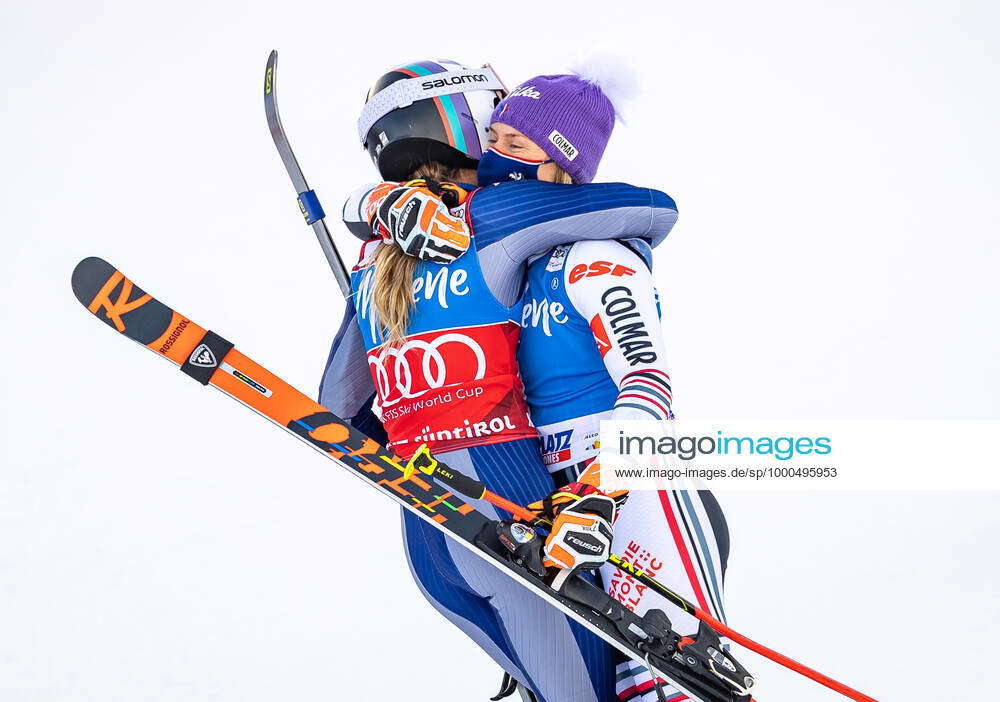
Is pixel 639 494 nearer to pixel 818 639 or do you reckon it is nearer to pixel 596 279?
pixel 596 279

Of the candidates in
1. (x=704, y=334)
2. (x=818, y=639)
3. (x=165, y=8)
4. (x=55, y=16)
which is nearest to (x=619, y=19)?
(x=704, y=334)

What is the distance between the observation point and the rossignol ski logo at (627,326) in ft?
5.97

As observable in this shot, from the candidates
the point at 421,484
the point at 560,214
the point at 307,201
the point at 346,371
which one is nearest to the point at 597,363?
the point at 560,214

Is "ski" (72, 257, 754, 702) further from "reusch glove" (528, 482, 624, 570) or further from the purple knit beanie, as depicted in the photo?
the purple knit beanie

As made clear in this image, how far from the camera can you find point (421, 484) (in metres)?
1.94

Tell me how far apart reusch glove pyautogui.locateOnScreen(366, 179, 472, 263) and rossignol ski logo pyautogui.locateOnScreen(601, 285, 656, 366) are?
→ 30 cm

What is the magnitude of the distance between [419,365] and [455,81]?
617 mm

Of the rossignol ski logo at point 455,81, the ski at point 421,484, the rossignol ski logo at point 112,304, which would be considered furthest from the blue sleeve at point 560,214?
the rossignol ski logo at point 112,304

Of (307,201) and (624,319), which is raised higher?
(307,201)

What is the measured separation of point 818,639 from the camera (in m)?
3.49

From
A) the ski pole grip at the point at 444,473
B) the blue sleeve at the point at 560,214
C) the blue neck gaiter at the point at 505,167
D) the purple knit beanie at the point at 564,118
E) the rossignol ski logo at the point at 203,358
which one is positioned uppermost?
the purple knit beanie at the point at 564,118

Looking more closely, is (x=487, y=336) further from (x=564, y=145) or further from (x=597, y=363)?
(x=564, y=145)

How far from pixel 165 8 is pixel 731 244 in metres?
2.81

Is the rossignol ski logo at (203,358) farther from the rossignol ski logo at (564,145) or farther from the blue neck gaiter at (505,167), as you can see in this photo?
the rossignol ski logo at (564,145)
